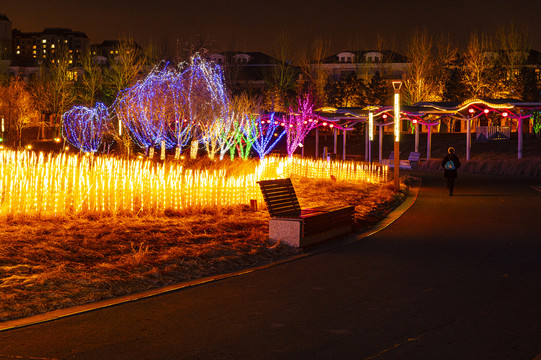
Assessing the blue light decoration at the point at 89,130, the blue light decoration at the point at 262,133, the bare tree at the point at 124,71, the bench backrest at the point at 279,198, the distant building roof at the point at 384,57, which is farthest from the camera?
the distant building roof at the point at 384,57

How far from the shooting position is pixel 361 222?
1488 cm

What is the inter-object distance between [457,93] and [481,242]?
56.1 metres

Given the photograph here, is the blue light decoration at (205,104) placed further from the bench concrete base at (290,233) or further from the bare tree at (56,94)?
the bare tree at (56,94)

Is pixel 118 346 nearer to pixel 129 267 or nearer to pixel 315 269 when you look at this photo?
pixel 129 267

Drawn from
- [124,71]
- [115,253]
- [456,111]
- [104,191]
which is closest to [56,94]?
[124,71]

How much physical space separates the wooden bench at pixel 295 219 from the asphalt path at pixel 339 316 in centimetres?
64

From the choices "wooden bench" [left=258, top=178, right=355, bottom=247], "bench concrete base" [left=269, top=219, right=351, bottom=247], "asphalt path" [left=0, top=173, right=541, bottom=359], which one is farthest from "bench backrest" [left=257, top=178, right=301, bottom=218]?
"asphalt path" [left=0, top=173, right=541, bottom=359]

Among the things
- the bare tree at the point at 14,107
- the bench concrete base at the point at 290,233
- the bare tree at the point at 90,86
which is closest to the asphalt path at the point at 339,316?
the bench concrete base at the point at 290,233

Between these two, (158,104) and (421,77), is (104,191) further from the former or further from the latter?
(421,77)

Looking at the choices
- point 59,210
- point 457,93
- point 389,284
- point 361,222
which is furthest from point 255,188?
point 457,93

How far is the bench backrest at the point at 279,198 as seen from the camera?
1202cm

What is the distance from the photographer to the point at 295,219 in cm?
1170

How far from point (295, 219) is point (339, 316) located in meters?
4.70

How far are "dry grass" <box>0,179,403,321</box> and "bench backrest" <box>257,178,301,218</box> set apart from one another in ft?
1.76
